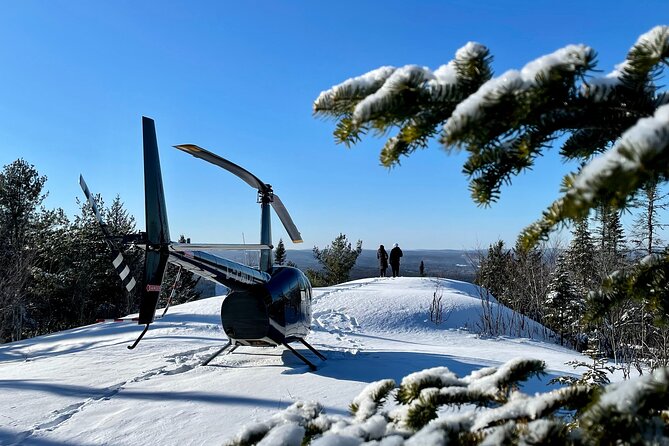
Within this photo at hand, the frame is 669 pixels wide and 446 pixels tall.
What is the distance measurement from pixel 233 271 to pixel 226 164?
153cm

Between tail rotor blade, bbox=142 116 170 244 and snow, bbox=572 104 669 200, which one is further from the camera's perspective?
tail rotor blade, bbox=142 116 170 244

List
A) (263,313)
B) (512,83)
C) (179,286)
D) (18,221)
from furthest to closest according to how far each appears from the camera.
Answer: (179,286), (18,221), (263,313), (512,83)

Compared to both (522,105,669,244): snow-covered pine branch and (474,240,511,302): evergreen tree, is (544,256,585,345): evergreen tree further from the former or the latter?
(522,105,669,244): snow-covered pine branch

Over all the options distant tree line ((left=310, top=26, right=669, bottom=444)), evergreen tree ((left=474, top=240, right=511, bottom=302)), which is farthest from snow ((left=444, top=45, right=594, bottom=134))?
evergreen tree ((left=474, top=240, right=511, bottom=302))

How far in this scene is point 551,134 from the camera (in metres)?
1.34

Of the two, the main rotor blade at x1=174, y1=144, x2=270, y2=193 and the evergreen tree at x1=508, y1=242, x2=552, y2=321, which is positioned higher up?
the main rotor blade at x1=174, y1=144, x2=270, y2=193

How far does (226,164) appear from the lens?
675 cm

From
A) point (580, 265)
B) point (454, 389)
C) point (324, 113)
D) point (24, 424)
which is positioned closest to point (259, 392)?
point (24, 424)

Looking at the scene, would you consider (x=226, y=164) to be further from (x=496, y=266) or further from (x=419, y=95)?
(x=496, y=266)

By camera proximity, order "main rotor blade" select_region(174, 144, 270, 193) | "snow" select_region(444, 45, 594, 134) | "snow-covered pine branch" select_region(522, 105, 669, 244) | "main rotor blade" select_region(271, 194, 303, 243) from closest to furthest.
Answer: "snow-covered pine branch" select_region(522, 105, 669, 244) < "snow" select_region(444, 45, 594, 134) < "main rotor blade" select_region(174, 144, 270, 193) < "main rotor blade" select_region(271, 194, 303, 243)

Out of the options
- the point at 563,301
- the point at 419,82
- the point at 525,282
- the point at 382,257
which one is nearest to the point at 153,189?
the point at 419,82

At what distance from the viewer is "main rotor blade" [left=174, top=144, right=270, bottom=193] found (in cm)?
622

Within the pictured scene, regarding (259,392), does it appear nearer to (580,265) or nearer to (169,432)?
(169,432)

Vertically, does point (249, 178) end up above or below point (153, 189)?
above
